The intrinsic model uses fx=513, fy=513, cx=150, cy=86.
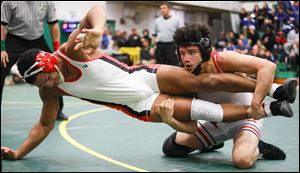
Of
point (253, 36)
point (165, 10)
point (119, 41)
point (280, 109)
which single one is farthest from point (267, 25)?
point (280, 109)

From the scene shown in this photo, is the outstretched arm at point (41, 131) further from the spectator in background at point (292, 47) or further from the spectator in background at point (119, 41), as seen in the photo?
the spectator in background at point (119, 41)

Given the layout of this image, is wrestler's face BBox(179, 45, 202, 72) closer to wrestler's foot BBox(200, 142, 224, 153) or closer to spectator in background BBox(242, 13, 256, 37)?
wrestler's foot BBox(200, 142, 224, 153)

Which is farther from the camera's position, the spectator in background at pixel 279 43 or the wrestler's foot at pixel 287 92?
the spectator in background at pixel 279 43

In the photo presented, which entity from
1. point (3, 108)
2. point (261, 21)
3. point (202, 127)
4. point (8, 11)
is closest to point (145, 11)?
point (261, 21)

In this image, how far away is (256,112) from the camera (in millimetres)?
3320

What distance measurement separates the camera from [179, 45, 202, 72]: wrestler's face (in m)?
3.36

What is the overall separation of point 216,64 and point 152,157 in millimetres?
870

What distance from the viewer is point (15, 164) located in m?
3.46

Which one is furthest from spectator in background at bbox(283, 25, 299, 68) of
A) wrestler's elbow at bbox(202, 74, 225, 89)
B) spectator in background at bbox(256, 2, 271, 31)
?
wrestler's elbow at bbox(202, 74, 225, 89)

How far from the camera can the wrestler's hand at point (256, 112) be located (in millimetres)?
→ 3311

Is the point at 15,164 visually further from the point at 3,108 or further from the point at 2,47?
the point at 3,108

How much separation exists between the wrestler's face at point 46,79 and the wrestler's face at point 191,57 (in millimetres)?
840

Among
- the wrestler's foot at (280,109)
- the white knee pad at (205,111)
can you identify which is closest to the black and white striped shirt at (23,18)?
the white knee pad at (205,111)

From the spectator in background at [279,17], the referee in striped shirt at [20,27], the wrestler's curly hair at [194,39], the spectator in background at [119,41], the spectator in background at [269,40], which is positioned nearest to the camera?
the wrestler's curly hair at [194,39]
